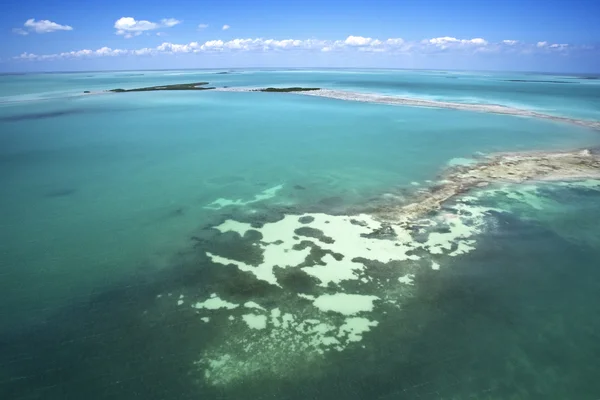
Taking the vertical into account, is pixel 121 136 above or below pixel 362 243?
above

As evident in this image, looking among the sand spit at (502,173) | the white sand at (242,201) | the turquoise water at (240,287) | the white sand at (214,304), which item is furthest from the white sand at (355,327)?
the white sand at (242,201)

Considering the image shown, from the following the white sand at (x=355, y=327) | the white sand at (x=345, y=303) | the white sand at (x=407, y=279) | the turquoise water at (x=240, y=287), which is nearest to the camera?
the turquoise water at (x=240, y=287)

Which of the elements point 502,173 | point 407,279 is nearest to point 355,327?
point 407,279

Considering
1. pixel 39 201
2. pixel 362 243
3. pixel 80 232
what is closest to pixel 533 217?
pixel 362 243

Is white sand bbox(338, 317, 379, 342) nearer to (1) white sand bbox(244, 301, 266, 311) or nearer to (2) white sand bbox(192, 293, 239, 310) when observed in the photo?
(1) white sand bbox(244, 301, 266, 311)

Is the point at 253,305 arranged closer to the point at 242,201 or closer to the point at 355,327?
the point at 355,327

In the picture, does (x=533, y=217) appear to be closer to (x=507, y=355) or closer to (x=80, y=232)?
(x=507, y=355)

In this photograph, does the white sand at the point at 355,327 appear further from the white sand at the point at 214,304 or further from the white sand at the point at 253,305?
the white sand at the point at 214,304
